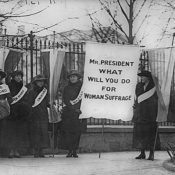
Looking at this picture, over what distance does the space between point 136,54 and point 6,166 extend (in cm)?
363

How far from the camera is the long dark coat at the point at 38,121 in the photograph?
10.9 m

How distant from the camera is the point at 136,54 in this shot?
1052 centimetres

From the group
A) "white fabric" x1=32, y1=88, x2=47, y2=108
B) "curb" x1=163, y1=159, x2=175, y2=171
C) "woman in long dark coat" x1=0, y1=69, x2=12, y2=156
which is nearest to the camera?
"curb" x1=163, y1=159, x2=175, y2=171

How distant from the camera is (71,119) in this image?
11117 mm

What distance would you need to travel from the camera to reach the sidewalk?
8469mm

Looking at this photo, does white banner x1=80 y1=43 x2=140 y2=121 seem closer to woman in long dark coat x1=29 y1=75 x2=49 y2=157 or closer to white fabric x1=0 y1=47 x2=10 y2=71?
woman in long dark coat x1=29 y1=75 x2=49 y2=157

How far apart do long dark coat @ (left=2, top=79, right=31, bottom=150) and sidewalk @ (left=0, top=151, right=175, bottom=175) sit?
416 mm

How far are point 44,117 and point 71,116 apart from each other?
61 cm

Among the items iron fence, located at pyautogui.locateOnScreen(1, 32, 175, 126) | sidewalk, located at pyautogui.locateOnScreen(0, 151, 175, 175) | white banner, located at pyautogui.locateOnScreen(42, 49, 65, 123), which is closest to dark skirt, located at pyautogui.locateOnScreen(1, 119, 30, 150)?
sidewalk, located at pyautogui.locateOnScreen(0, 151, 175, 175)

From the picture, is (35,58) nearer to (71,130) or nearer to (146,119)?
(71,130)

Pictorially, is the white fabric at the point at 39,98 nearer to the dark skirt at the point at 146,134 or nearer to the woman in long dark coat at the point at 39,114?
the woman in long dark coat at the point at 39,114

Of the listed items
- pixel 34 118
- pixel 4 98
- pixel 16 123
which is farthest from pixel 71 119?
pixel 4 98

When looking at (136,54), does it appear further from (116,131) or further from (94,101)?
(116,131)

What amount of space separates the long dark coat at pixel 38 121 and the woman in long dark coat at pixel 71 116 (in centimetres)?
44
